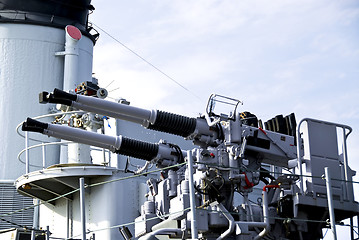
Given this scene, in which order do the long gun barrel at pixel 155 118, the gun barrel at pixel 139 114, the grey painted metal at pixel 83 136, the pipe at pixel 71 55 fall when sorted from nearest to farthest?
the gun barrel at pixel 139 114 → the long gun barrel at pixel 155 118 → the grey painted metal at pixel 83 136 → the pipe at pixel 71 55

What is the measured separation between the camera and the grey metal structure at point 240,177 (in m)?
11.0

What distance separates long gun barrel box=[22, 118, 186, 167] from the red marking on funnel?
6.09m

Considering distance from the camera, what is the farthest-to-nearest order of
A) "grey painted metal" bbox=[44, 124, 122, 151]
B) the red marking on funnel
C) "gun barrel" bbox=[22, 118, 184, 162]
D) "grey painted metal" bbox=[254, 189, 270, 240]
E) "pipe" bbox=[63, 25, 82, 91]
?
the red marking on funnel < "pipe" bbox=[63, 25, 82, 91] < "grey painted metal" bbox=[44, 124, 122, 151] < "gun barrel" bbox=[22, 118, 184, 162] < "grey painted metal" bbox=[254, 189, 270, 240]

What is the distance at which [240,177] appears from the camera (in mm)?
11172

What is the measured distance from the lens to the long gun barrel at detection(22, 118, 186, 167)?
12.1 metres

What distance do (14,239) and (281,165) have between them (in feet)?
14.8

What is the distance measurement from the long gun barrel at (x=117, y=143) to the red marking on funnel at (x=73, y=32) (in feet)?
20.0

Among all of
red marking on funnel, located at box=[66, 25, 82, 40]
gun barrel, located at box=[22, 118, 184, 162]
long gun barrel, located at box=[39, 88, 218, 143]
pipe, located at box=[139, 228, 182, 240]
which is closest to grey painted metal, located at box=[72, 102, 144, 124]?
long gun barrel, located at box=[39, 88, 218, 143]

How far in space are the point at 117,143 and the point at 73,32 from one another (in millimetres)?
6434

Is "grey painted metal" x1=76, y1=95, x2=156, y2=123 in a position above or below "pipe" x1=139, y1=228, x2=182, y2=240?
above

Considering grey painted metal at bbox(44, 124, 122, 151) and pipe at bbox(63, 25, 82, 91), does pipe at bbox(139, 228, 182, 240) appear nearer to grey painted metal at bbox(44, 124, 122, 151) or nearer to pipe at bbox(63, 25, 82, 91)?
grey painted metal at bbox(44, 124, 122, 151)

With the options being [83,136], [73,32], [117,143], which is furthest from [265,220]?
[73,32]

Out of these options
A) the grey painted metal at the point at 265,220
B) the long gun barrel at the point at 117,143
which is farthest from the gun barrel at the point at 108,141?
the grey painted metal at the point at 265,220

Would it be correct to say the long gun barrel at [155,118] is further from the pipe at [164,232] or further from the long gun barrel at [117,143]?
the pipe at [164,232]
